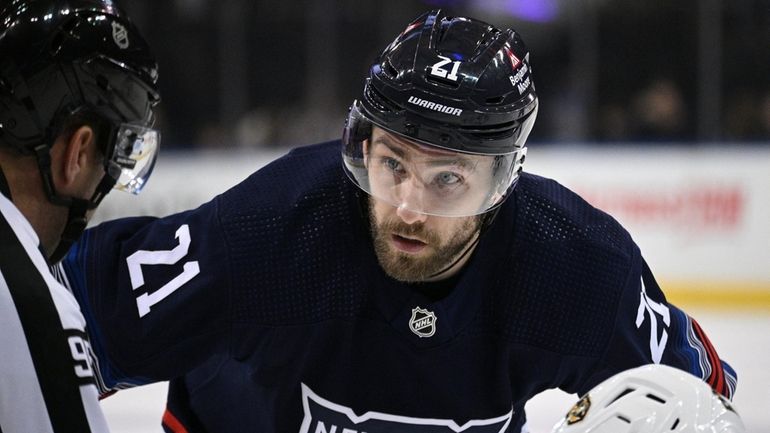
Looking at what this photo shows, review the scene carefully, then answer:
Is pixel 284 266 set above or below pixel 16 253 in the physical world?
below

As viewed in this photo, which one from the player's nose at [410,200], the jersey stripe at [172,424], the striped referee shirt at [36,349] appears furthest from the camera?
the jersey stripe at [172,424]

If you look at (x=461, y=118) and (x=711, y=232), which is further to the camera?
(x=711, y=232)

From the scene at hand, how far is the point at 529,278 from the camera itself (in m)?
2.31

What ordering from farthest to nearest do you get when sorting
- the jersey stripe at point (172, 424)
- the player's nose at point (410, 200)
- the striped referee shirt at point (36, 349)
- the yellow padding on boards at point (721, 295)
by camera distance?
the yellow padding on boards at point (721, 295)
the jersey stripe at point (172, 424)
the player's nose at point (410, 200)
the striped referee shirt at point (36, 349)

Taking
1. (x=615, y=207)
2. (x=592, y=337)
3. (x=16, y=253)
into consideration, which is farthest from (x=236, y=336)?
(x=615, y=207)

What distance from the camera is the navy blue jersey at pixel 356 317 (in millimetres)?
2271

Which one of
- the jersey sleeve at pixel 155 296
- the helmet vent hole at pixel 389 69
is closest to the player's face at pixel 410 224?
the helmet vent hole at pixel 389 69

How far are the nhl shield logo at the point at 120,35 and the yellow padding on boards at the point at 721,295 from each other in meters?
5.17

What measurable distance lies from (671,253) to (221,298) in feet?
16.5

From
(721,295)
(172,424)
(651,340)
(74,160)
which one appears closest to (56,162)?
(74,160)

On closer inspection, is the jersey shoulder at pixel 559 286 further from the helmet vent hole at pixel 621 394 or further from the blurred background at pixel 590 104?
the blurred background at pixel 590 104

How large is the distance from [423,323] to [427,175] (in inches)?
12.3

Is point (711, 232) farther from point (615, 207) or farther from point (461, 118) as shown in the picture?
point (461, 118)

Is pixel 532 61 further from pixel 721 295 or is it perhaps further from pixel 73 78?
pixel 73 78
